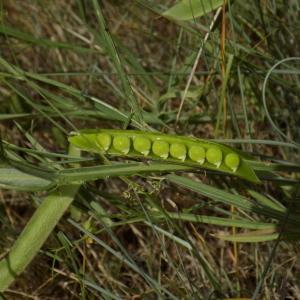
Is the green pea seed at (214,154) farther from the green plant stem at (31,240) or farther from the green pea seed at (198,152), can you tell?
the green plant stem at (31,240)

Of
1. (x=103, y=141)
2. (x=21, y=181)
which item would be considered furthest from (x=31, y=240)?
(x=103, y=141)

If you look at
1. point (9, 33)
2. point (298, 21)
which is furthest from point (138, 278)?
point (298, 21)

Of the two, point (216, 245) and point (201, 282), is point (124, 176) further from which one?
point (216, 245)

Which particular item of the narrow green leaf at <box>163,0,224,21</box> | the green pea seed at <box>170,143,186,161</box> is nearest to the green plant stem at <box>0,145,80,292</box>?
the green pea seed at <box>170,143,186,161</box>

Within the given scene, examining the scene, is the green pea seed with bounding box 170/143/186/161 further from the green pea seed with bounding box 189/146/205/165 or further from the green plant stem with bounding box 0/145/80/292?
the green plant stem with bounding box 0/145/80/292

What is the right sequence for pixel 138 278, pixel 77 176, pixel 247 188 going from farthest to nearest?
1. pixel 138 278
2. pixel 247 188
3. pixel 77 176

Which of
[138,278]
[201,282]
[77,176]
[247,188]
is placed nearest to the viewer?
[77,176]

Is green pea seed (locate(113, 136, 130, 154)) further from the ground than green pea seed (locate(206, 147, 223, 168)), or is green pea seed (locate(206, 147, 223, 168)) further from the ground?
green pea seed (locate(113, 136, 130, 154))
